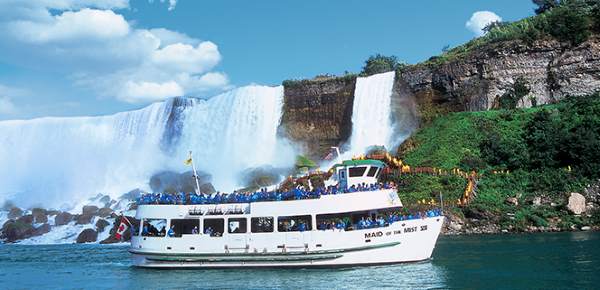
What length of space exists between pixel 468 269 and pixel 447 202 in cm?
2037

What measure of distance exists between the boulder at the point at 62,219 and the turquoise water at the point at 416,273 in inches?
949

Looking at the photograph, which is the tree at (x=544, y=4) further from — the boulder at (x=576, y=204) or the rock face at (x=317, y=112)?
the boulder at (x=576, y=204)

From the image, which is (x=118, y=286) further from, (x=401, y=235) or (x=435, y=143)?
(x=435, y=143)

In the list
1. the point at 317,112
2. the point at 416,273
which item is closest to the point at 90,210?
the point at 317,112

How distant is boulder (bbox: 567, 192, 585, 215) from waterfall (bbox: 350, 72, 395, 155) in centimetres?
2176

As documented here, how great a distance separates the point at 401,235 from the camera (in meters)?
25.9

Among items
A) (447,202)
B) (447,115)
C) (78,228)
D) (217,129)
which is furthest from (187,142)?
(447,202)

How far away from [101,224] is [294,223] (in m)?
33.2

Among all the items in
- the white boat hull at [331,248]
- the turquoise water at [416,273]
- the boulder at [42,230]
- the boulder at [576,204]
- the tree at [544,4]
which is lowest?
the turquoise water at [416,273]

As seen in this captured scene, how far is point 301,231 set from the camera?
2627 centimetres

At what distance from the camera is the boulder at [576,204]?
4028 centimetres

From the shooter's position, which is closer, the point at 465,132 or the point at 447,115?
the point at 465,132

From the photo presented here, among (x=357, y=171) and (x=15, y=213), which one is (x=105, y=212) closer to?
(x=15, y=213)

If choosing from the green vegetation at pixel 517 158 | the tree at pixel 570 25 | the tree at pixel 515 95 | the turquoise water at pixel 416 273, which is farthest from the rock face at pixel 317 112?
the turquoise water at pixel 416 273
